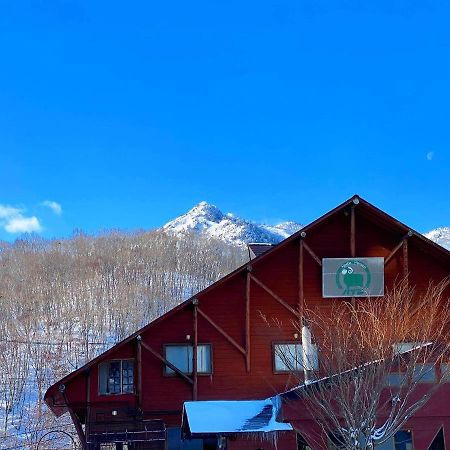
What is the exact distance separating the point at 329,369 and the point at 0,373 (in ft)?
146

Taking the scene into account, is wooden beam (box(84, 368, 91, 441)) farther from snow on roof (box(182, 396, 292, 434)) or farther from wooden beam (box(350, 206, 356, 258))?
wooden beam (box(350, 206, 356, 258))

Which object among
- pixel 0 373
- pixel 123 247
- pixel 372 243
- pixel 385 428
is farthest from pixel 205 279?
pixel 385 428

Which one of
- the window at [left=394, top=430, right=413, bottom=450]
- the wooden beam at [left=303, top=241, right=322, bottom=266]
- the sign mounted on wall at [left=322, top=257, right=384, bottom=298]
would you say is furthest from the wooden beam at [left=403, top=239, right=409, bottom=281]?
the window at [left=394, top=430, right=413, bottom=450]

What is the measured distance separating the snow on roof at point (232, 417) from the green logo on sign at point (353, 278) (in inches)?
149

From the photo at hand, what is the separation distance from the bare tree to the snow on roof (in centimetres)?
89

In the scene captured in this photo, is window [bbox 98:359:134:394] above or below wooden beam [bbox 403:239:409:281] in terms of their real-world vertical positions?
below

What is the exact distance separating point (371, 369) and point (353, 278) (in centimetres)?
612

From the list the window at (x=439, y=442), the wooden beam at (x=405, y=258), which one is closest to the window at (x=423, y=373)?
the window at (x=439, y=442)

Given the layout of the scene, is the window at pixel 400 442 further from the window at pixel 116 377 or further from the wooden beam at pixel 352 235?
the window at pixel 116 377

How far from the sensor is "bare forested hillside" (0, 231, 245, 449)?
47.0 m

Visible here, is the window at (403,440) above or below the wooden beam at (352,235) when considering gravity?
below

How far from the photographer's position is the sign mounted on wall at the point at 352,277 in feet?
56.2

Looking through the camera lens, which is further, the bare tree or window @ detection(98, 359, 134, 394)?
window @ detection(98, 359, 134, 394)

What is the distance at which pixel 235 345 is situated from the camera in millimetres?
16828
